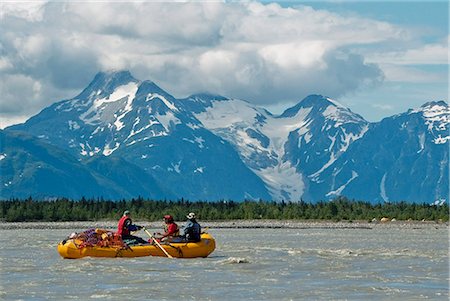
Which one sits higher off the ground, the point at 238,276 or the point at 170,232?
the point at 170,232

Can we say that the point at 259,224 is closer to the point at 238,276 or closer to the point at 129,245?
the point at 129,245

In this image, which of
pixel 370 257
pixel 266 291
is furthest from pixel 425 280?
pixel 370 257

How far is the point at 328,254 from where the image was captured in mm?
70438

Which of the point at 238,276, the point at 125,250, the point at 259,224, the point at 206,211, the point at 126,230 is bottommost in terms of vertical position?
the point at 238,276

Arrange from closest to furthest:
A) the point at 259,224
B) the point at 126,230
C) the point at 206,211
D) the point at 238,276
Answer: the point at 238,276 → the point at 126,230 → the point at 259,224 → the point at 206,211

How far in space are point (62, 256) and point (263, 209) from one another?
119 m

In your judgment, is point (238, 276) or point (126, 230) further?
point (126, 230)

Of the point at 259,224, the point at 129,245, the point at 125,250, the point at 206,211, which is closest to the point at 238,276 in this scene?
the point at 125,250

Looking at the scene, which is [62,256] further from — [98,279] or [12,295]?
[12,295]

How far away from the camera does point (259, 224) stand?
15488cm

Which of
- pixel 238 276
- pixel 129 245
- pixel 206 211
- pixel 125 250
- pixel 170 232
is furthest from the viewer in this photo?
pixel 206 211

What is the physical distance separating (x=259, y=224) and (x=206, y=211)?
2446cm

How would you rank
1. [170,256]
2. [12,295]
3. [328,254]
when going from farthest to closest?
1. [328,254]
2. [170,256]
3. [12,295]

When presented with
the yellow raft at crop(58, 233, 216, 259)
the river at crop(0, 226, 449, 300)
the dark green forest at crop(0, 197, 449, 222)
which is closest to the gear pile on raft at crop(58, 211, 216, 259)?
the yellow raft at crop(58, 233, 216, 259)
